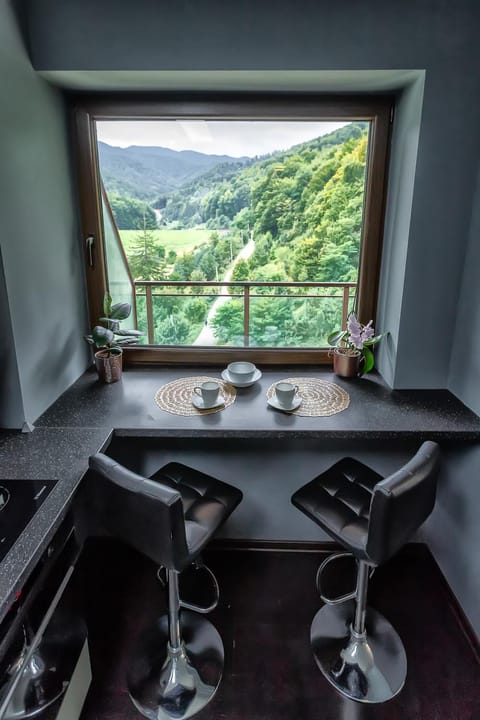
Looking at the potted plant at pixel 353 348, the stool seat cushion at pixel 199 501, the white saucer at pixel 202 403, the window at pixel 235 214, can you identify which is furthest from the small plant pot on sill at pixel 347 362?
the stool seat cushion at pixel 199 501

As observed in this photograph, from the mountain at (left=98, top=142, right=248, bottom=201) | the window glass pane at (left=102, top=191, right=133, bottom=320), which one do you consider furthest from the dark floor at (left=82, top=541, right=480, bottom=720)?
the mountain at (left=98, top=142, right=248, bottom=201)

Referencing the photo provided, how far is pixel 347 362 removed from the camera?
1.80m

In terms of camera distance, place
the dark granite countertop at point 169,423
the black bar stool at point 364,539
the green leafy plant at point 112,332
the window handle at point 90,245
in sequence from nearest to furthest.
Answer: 1. the black bar stool at point 364,539
2. the dark granite countertop at point 169,423
3. the green leafy plant at point 112,332
4. the window handle at point 90,245

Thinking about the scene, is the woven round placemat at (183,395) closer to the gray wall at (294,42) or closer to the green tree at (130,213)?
the green tree at (130,213)

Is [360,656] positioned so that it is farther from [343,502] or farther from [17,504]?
[17,504]

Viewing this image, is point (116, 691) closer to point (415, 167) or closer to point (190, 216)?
point (415, 167)

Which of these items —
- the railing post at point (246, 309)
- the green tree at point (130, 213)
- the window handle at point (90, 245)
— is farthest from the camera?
the railing post at point (246, 309)

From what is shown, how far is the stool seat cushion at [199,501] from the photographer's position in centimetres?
121

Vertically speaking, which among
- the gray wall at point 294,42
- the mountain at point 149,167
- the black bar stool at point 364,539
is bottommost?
the black bar stool at point 364,539

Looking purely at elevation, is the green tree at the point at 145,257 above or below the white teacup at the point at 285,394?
above

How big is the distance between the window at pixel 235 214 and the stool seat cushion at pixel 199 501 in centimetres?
65

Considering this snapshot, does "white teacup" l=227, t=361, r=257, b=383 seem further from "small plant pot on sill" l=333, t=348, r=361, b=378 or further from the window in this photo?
"small plant pot on sill" l=333, t=348, r=361, b=378

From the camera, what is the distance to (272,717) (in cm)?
127

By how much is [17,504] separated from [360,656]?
4.04 feet
